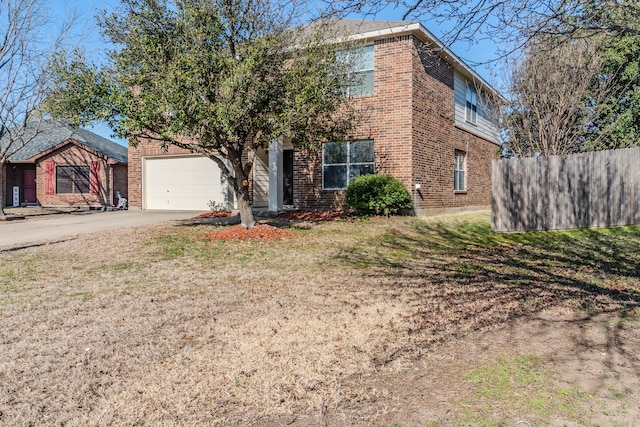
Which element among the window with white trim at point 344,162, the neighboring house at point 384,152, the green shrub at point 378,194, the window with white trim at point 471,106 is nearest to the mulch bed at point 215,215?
the neighboring house at point 384,152

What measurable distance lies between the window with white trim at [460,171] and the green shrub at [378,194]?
461 cm

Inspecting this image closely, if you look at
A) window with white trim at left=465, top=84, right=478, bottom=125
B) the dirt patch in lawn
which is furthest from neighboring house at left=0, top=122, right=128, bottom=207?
window with white trim at left=465, top=84, right=478, bottom=125

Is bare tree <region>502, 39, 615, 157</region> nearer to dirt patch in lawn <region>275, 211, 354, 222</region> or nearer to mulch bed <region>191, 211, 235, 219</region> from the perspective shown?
dirt patch in lawn <region>275, 211, 354, 222</region>

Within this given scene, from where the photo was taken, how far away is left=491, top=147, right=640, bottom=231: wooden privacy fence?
10.8 m

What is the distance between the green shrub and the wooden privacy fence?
2.65 m

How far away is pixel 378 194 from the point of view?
1237cm

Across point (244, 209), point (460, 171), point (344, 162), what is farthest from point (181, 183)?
point (460, 171)

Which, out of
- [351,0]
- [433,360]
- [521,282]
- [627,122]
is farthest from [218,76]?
[627,122]

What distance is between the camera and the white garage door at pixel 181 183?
1689 centimetres

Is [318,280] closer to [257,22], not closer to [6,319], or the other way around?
[6,319]

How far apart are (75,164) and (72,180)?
84 cm

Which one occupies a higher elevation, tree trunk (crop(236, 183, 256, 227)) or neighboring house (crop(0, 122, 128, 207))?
neighboring house (crop(0, 122, 128, 207))

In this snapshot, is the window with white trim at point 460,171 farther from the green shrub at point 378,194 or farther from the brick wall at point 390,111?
the green shrub at point 378,194

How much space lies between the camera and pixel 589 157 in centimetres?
1084
